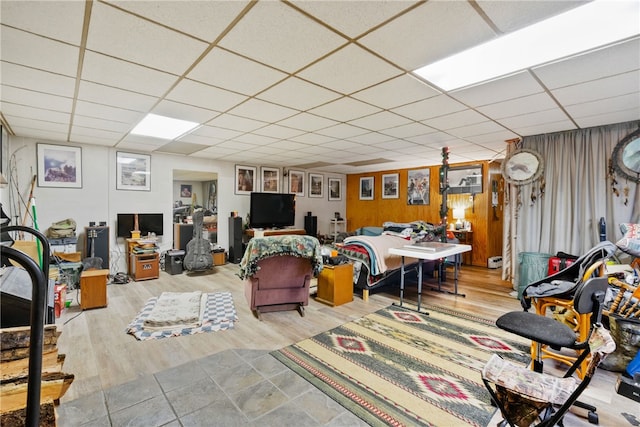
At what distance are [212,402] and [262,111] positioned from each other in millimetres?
2823

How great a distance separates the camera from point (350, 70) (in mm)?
2338

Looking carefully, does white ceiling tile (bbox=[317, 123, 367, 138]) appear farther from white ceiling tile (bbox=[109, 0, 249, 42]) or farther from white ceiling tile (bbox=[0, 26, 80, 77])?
white ceiling tile (bbox=[0, 26, 80, 77])

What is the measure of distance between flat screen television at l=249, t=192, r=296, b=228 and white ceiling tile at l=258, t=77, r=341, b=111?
4206 millimetres

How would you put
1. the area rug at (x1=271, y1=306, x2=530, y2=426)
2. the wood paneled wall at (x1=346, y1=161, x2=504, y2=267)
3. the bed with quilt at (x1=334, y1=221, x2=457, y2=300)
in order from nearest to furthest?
the area rug at (x1=271, y1=306, x2=530, y2=426) < the bed with quilt at (x1=334, y1=221, x2=457, y2=300) < the wood paneled wall at (x1=346, y1=161, x2=504, y2=267)

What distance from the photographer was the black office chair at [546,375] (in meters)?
1.24

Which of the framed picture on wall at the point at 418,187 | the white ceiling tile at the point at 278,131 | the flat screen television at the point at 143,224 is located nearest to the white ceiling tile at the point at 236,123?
the white ceiling tile at the point at 278,131

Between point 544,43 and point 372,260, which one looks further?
point 372,260

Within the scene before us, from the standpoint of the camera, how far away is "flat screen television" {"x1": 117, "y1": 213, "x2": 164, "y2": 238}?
552 centimetres

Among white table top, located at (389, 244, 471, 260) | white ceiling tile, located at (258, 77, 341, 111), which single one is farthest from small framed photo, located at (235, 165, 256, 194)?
white table top, located at (389, 244, 471, 260)

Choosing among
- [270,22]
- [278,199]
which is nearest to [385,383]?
[270,22]

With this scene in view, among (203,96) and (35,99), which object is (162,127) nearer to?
(35,99)

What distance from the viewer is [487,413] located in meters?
1.94

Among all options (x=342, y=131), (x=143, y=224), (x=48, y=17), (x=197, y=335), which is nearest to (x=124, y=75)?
(x=48, y=17)

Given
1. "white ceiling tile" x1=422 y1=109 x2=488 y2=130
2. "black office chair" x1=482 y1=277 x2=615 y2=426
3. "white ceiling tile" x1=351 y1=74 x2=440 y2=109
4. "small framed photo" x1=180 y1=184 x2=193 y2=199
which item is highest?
"white ceiling tile" x1=422 y1=109 x2=488 y2=130
